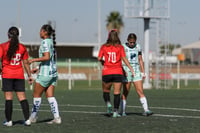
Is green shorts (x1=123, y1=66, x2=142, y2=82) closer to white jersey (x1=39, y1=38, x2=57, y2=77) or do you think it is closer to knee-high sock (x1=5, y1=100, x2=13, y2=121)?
white jersey (x1=39, y1=38, x2=57, y2=77)

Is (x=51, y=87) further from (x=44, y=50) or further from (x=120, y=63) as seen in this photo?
(x=120, y=63)

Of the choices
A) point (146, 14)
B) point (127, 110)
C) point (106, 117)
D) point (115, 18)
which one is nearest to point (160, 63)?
point (146, 14)

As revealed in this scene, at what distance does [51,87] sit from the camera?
12836 millimetres

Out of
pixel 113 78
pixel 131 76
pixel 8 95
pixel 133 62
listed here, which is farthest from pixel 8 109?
pixel 133 62

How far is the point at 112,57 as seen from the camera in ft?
47.1

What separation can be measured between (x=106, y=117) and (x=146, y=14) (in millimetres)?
24877

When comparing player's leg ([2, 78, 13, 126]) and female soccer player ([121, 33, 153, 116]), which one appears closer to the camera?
player's leg ([2, 78, 13, 126])

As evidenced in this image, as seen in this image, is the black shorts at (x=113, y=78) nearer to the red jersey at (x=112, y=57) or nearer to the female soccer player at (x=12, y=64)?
the red jersey at (x=112, y=57)

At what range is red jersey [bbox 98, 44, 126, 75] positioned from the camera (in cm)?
1434

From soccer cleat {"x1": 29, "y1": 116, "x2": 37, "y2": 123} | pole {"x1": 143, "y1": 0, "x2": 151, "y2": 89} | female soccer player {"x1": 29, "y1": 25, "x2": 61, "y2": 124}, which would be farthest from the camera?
pole {"x1": 143, "y1": 0, "x2": 151, "y2": 89}

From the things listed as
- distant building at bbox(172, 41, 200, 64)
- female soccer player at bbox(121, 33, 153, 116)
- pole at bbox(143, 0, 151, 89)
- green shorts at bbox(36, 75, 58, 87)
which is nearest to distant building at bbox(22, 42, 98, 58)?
distant building at bbox(172, 41, 200, 64)

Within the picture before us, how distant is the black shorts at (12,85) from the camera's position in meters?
12.3

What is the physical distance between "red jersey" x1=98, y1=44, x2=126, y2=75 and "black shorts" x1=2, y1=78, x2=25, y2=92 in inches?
103

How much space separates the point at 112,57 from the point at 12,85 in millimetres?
2888
